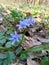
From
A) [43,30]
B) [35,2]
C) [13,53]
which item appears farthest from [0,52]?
[35,2]

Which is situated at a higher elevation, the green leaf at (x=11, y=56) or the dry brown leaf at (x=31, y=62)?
the green leaf at (x=11, y=56)

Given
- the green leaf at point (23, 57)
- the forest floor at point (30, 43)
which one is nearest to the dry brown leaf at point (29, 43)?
the forest floor at point (30, 43)

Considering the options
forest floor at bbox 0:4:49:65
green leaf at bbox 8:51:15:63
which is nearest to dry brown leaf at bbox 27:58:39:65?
forest floor at bbox 0:4:49:65

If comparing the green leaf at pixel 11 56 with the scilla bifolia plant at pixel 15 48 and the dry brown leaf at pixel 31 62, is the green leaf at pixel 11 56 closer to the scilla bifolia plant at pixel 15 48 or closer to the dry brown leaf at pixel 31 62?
the scilla bifolia plant at pixel 15 48

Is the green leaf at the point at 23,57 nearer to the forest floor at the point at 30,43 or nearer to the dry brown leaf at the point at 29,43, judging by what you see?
the forest floor at the point at 30,43

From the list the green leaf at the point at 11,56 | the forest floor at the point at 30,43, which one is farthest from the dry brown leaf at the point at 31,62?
the green leaf at the point at 11,56

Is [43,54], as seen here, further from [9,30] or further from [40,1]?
[40,1]

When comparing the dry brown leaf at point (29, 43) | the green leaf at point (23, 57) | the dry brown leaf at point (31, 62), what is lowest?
the dry brown leaf at point (31, 62)

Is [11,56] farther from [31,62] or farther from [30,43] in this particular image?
[30,43]

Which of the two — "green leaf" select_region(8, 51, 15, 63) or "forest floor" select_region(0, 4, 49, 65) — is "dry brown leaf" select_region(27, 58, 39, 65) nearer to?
"forest floor" select_region(0, 4, 49, 65)

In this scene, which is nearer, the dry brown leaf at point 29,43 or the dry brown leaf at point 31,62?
the dry brown leaf at point 31,62

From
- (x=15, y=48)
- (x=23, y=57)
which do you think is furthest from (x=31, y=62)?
(x=15, y=48)
